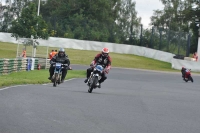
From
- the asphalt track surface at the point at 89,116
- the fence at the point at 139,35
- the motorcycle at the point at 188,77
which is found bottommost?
the motorcycle at the point at 188,77

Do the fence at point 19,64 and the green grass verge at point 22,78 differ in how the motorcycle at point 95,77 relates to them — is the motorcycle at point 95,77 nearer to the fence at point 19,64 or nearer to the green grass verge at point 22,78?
the green grass verge at point 22,78

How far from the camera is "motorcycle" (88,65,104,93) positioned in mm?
19594

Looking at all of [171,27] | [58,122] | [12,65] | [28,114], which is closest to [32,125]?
[58,122]

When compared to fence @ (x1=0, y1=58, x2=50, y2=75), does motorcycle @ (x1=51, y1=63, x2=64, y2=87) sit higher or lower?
higher

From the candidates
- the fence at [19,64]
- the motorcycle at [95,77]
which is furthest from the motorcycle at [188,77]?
the motorcycle at [95,77]

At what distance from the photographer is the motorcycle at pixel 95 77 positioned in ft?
64.3

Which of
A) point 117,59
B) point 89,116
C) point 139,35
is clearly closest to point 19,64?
point 89,116

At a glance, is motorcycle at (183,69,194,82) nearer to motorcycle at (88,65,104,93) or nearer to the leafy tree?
motorcycle at (88,65,104,93)

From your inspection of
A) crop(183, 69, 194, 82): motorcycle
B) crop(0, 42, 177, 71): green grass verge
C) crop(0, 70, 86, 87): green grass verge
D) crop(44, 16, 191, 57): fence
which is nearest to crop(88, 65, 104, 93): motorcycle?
crop(0, 70, 86, 87): green grass verge

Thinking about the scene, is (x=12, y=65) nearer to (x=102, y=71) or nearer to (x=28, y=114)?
(x=102, y=71)

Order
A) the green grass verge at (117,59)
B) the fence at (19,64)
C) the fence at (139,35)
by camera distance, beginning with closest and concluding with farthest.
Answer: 1. the fence at (19,64)
2. the green grass verge at (117,59)
3. the fence at (139,35)

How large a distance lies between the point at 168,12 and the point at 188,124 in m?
94.1

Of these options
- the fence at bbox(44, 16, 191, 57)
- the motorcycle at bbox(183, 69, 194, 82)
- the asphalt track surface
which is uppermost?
the fence at bbox(44, 16, 191, 57)

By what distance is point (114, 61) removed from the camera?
59.0 m
